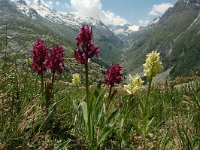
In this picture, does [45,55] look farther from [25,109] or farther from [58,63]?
[25,109]

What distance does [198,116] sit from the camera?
5.95 metres

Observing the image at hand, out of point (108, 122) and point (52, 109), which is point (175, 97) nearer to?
point (108, 122)

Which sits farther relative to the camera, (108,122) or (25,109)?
(108,122)

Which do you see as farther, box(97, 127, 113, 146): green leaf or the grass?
box(97, 127, 113, 146): green leaf

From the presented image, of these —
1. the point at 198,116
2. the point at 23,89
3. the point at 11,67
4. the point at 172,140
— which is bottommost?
the point at 172,140

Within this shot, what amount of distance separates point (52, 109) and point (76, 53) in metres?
1.29

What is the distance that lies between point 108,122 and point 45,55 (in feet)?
5.55

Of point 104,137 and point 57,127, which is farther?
point 57,127

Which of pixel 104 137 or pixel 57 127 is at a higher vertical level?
pixel 57 127

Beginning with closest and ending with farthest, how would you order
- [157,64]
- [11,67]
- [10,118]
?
[10,118] < [11,67] < [157,64]

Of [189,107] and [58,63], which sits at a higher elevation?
[58,63]

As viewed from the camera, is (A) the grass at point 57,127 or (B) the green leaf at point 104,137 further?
(B) the green leaf at point 104,137

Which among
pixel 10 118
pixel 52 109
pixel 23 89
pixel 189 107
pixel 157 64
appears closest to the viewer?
pixel 10 118

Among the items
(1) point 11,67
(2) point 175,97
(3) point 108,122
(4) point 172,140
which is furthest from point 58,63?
(2) point 175,97
